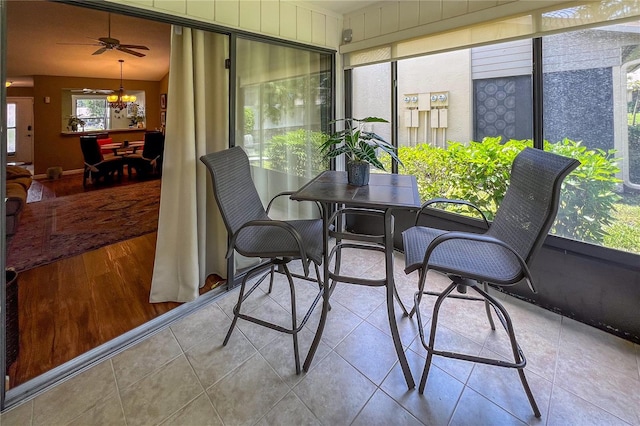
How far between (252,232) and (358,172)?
79 cm

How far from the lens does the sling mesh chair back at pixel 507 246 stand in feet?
4.55

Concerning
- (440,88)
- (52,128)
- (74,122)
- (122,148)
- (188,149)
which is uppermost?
(74,122)

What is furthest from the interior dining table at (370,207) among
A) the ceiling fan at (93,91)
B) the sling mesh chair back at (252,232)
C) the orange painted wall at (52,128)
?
the ceiling fan at (93,91)

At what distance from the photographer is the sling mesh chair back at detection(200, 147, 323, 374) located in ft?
5.58

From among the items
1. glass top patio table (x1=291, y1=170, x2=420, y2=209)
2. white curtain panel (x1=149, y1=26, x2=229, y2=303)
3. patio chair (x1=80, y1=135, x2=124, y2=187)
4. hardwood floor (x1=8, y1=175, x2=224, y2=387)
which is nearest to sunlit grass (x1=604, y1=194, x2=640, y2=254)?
glass top patio table (x1=291, y1=170, x2=420, y2=209)

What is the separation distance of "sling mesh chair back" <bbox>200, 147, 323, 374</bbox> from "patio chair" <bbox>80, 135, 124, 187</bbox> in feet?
19.9

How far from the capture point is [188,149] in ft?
7.33

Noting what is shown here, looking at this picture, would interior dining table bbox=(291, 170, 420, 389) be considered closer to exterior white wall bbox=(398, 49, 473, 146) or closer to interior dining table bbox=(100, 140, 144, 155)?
exterior white wall bbox=(398, 49, 473, 146)

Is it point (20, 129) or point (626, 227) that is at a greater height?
point (20, 129)

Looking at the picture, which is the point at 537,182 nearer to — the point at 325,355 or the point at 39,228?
the point at 325,355

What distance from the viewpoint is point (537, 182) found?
1.54 m

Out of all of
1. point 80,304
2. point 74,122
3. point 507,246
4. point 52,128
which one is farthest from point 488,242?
point 74,122

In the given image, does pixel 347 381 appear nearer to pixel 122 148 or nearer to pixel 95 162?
pixel 95 162

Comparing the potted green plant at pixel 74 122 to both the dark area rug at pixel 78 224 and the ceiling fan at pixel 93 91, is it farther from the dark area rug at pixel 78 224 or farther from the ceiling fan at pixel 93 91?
the dark area rug at pixel 78 224
